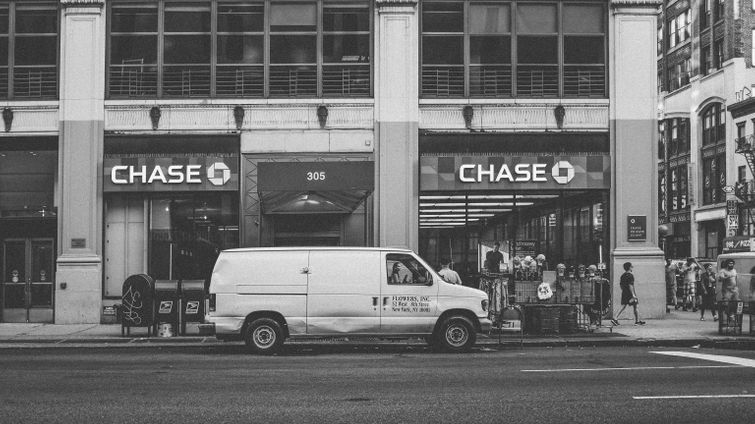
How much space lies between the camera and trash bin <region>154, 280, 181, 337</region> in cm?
2045

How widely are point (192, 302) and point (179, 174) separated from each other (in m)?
4.89

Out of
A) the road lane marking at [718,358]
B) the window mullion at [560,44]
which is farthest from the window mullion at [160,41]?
the road lane marking at [718,358]

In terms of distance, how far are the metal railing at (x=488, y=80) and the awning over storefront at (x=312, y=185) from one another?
3.64 m

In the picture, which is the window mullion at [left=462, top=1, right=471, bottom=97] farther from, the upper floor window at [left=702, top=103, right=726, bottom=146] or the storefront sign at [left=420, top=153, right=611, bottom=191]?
the upper floor window at [left=702, top=103, right=726, bottom=146]

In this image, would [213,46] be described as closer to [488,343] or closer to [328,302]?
[328,302]

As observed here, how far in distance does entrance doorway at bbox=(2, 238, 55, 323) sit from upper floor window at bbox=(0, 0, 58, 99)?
4064 millimetres

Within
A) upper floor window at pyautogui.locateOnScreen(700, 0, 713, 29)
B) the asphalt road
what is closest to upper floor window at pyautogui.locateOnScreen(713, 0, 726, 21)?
upper floor window at pyautogui.locateOnScreen(700, 0, 713, 29)

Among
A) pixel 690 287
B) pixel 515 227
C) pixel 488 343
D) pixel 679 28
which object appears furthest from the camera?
pixel 679 28

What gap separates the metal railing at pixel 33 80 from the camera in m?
24.9

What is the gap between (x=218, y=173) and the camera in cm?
2430

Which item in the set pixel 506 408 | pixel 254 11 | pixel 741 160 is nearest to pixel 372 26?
pixel 254 11

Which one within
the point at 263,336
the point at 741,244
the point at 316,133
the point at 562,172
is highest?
the point at 316,133

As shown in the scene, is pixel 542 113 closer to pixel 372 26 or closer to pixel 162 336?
pixel 372 26

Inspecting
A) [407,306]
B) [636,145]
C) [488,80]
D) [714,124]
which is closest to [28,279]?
[407,306]
